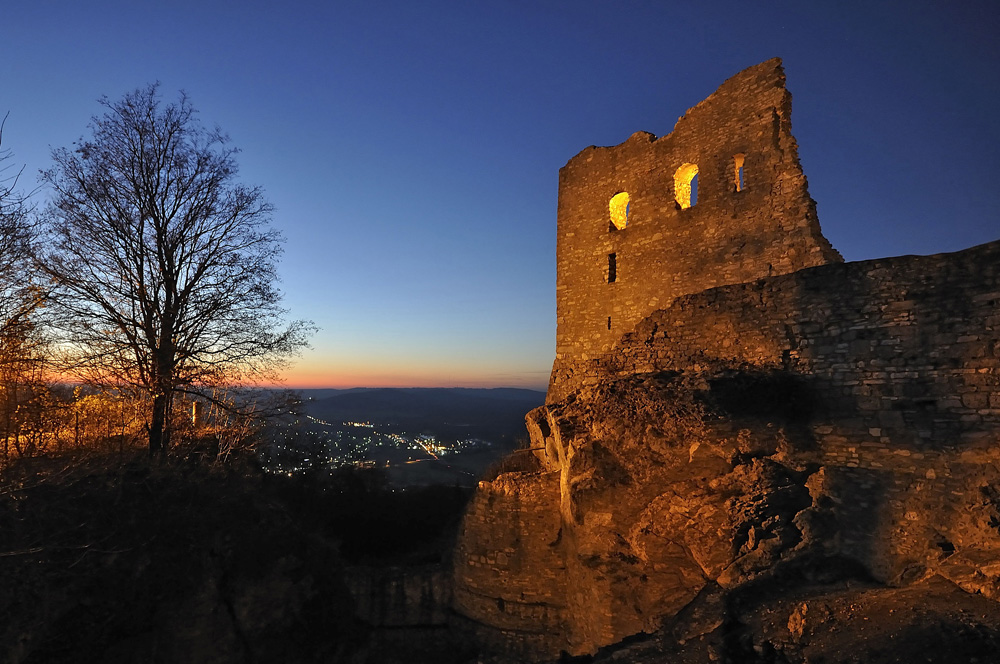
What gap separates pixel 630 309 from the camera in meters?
13.2

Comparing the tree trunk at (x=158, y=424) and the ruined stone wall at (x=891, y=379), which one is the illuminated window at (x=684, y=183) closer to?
the ruined stone wall at (x=891, y=379)

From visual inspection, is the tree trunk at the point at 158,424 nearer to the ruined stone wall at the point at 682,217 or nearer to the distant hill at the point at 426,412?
the ruined stone wall at the point at 682,217

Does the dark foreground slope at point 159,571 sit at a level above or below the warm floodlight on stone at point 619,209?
below

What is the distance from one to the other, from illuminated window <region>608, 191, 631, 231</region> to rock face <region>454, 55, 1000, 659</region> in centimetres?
571

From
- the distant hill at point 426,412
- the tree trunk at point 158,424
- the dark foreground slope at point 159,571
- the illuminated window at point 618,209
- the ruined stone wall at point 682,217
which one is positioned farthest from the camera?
the distant hill at point 426,412

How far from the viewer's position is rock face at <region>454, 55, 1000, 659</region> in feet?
17.9

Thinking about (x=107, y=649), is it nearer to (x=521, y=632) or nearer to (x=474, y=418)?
(x=521, y=632)

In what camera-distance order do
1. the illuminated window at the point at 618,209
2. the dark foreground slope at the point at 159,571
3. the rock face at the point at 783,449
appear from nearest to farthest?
the rock face at the point at 783,449
the dark foreground slope at the point at 159,571
the illuminated window at the point at 618,209

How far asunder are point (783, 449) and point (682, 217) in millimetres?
7762

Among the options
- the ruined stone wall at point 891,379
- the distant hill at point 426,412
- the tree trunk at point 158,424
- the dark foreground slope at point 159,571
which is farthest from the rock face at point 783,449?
the distant hill at point 426,412

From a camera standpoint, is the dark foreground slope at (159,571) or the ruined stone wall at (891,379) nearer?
the ruined stone wall at (891,379)

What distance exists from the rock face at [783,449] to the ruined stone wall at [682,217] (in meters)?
1.56

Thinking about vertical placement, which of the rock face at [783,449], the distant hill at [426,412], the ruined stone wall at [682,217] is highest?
the ruined stone wall at [682,217]

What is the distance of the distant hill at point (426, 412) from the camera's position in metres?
Result: 73.8
